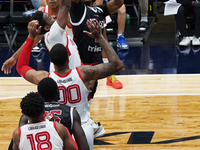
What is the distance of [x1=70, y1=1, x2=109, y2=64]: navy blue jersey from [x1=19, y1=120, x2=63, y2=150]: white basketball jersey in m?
1.97

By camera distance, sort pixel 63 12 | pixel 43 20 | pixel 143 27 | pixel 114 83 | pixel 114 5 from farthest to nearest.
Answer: pixel 143 27
pixel 114 83
pixel 114 5
pixel 43 20
pixel 63 12

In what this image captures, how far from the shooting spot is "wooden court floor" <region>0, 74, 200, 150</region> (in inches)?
171

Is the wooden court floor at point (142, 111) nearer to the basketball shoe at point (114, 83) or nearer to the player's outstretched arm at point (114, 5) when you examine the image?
the basketball shoe at point (114, 83)

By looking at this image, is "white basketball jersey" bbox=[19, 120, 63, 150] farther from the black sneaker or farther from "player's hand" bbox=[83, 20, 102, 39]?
the black sneaker

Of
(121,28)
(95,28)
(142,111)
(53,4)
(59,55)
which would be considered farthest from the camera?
(121,28)

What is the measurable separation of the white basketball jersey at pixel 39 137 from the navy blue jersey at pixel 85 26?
197 centimetres

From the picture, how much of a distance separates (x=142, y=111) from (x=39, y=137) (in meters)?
2.95

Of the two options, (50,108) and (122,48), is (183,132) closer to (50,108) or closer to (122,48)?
(50,108)

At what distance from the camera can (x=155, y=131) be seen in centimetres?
458

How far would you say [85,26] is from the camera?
13.8ft

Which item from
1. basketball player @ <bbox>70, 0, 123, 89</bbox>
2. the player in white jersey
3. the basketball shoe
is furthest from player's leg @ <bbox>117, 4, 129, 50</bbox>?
the player in white jersey

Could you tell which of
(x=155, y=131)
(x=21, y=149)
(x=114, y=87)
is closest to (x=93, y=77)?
(x=21, y=149)

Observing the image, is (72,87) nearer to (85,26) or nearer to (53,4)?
(85,26)

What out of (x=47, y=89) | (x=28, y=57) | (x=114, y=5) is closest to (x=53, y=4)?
(x=114, y=5)
